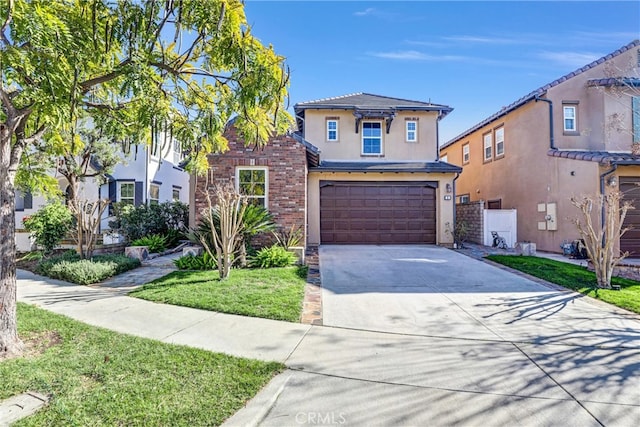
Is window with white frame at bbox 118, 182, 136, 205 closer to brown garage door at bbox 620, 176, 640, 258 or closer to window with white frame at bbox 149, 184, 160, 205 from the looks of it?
window with white frame at bbox 149, 184, 160, 205

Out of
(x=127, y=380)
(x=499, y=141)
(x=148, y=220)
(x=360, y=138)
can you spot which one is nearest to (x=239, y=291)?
(x=127, y=380)

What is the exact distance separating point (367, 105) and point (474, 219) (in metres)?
7.43

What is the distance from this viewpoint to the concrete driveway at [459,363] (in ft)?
9.41

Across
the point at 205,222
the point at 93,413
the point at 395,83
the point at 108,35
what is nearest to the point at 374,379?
the point at 93,413

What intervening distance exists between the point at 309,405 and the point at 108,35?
499 centimetres

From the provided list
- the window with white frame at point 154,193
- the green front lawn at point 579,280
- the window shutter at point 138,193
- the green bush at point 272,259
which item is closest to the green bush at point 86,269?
the green bush at point 272,259

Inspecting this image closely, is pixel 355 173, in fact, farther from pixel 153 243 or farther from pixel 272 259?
pixel 153 243

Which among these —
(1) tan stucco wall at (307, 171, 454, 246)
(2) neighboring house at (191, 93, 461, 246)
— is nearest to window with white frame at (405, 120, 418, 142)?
(2) neighboring house at (191, 93, 461, 246)

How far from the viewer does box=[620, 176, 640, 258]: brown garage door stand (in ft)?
39.4

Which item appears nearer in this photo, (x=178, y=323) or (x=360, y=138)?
(x=178, y=323)

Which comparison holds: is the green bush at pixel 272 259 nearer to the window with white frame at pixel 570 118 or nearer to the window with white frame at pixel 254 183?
the window with white frame at pixel 254 183

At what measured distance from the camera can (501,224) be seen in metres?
14.8

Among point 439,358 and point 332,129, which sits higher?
point 332,129

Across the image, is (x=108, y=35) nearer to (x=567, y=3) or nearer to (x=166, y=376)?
(x=166, y=376)
